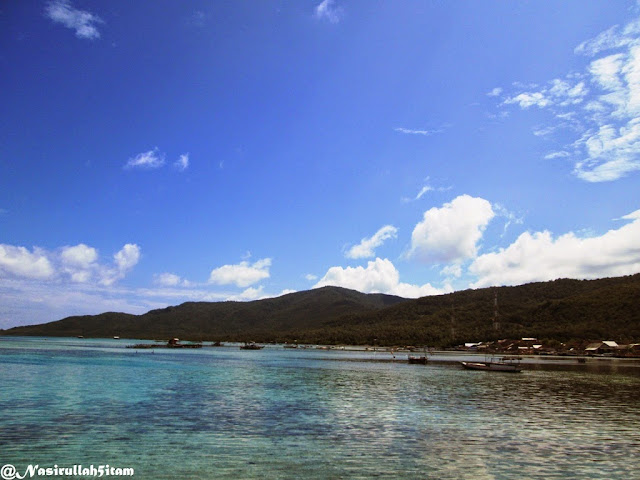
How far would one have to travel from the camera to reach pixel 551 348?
145 meters

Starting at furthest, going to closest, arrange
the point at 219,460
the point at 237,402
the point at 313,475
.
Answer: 1. the point at 237,402
2. the point at 219,460
3. the point at 313,475

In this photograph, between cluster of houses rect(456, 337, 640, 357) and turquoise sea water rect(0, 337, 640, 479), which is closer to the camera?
turquoise sea water rect(0, 337, 640, 479)

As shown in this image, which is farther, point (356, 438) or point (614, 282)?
point (614, 282)

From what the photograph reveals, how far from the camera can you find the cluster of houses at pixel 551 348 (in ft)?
412

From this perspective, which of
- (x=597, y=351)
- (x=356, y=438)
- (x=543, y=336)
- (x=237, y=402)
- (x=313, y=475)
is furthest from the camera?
(x=543, y=336)

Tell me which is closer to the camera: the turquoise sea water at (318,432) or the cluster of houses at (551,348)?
the turquoise sea water at (318,432)

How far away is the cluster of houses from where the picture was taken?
12562 centimetres

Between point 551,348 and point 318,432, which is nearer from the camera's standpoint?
point 318,432

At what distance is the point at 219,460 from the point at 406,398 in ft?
86.9

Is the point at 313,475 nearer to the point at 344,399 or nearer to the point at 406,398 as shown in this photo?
the point at 344,399

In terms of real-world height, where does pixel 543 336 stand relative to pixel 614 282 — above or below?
below

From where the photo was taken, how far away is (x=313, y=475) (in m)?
18.2

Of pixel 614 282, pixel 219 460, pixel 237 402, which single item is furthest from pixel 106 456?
pixel 614 282

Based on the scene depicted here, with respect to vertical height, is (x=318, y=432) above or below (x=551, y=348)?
below
